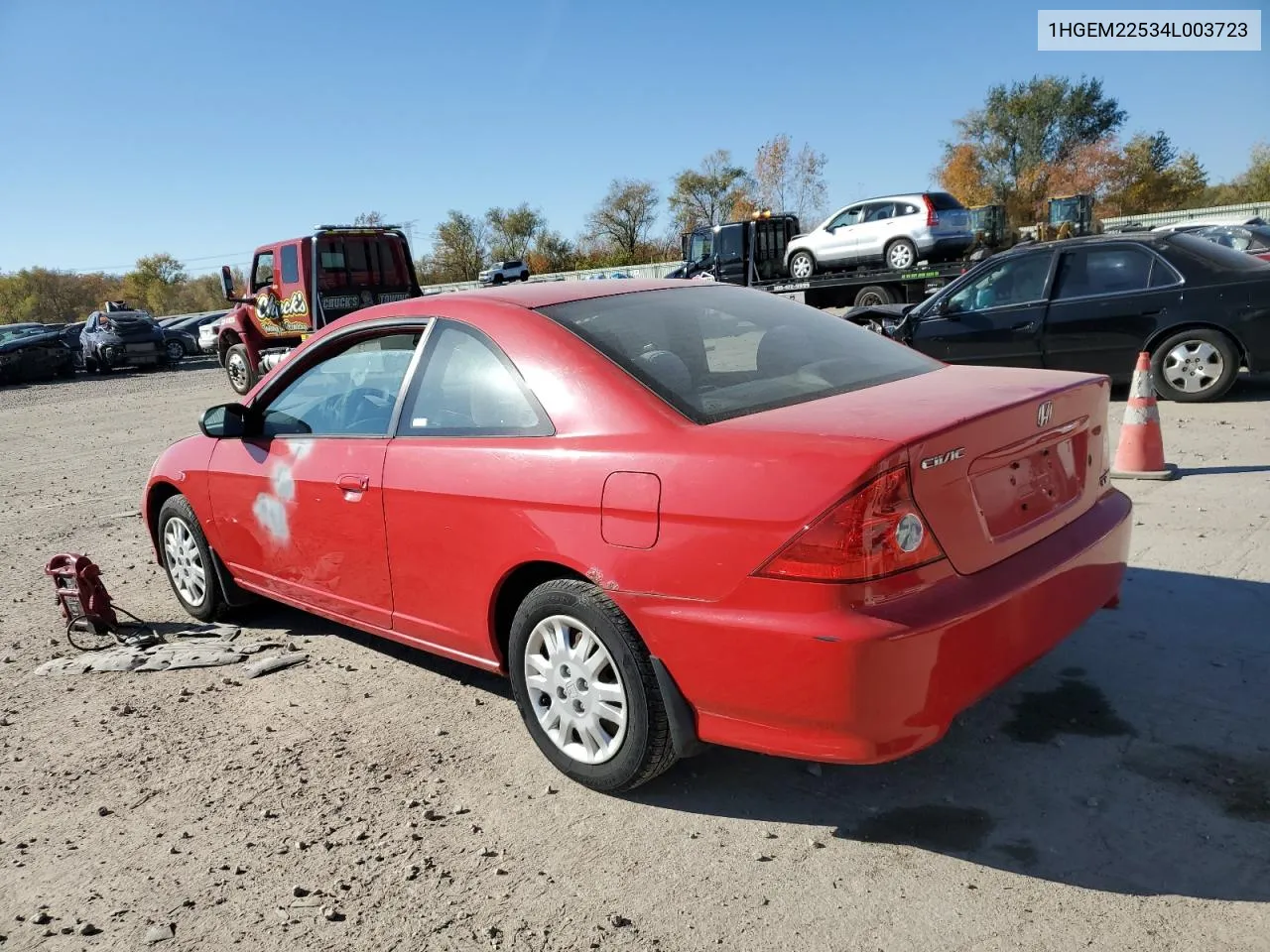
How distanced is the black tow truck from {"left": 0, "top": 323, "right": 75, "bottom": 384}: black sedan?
17.1 meters

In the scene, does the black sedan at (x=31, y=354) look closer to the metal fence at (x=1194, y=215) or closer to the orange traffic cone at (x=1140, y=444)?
the orange traffic cone at (x=1140, y=444)

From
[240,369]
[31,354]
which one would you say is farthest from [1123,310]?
[31,354]

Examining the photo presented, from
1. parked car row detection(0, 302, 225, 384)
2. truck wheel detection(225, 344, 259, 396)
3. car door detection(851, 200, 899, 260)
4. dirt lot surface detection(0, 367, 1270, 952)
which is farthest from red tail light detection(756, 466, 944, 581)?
parked car row detection(0, 302, 225, 384)

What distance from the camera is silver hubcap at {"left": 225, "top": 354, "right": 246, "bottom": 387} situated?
1877cm

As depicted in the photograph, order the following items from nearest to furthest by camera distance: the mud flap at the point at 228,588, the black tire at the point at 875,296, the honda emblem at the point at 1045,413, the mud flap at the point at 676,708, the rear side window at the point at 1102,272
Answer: the mud flap at the point at 676,708 → the honda emblem at the point at 1045,413 → the mud flap at the point at 228,588 → the rear side window at the point at 1102,272 → the black tire at the point at 875,296

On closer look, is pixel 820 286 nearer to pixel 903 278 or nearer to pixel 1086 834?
pixel 903 278


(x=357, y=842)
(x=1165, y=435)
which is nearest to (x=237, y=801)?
(x=357, y=842)

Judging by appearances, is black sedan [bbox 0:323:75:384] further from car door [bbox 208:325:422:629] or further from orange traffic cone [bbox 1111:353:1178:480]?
orange traffic cone [bbox 1111:353:1178:480]

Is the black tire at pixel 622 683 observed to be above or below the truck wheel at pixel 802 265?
below

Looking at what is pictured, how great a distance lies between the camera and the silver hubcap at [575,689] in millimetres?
3031

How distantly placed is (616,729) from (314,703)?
5.26ft

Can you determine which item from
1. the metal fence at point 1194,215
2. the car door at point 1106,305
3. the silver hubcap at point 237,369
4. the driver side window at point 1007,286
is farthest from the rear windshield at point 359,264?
the metal fence at point 1194,215

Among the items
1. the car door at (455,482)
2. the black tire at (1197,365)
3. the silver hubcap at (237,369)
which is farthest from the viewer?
the silver hubcap at (237,369)

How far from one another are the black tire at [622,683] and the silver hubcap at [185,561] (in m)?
2.56
